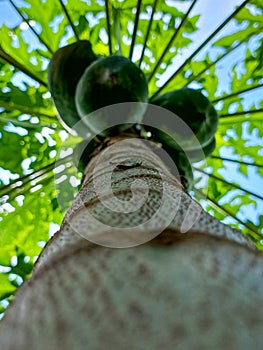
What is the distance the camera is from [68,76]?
5.60 feet

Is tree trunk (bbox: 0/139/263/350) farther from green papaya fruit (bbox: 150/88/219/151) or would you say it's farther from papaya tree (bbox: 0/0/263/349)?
green papaya fruit (bbox: 150/88/219/151)

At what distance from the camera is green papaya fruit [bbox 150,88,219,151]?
171 cm

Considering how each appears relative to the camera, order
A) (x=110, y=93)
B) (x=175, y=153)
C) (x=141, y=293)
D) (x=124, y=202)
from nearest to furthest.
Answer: (x=141, y=293)
(x=124, y=202)
(x=110, y=93)
(x=175, y=153)

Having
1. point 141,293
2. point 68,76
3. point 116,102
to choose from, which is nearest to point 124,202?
point 141,293

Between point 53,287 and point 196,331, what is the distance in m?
0.16

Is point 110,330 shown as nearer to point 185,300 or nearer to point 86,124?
point 185,300

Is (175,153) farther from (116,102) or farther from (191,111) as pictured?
(116,102)

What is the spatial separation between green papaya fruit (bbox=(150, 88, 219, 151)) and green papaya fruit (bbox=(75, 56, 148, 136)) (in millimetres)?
258

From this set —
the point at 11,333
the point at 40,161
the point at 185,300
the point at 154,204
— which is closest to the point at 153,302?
the point at 185,300

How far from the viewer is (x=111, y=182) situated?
2.73 ft

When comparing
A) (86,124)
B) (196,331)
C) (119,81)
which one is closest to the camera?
(196,331)

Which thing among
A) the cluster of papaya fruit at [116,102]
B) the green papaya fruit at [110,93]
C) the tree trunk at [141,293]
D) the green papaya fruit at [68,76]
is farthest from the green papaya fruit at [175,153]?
the tree trunk at [141,293]

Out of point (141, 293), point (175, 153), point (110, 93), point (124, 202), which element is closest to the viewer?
point (141, 293)

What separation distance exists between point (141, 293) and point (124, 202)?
0.89 feet
